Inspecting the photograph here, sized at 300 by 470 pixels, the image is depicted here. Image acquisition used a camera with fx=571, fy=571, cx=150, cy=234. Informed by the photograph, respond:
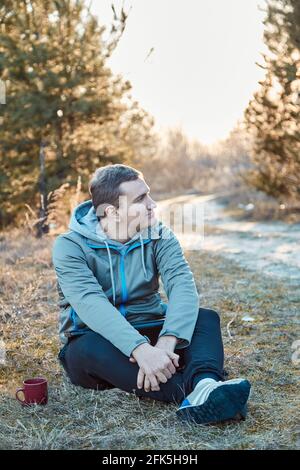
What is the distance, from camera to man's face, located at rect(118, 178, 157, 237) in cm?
266

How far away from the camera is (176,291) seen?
2.66 meters

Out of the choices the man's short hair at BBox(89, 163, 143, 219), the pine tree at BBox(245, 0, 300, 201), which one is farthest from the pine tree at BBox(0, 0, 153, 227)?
the man's short hair at BBox(89, 163, 143, 219)

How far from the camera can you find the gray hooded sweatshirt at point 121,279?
2.54m

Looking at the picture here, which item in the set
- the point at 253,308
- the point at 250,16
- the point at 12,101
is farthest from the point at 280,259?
the point at 12,101

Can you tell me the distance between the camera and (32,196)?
831 cm

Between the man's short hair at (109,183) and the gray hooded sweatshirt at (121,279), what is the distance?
0.38 feet

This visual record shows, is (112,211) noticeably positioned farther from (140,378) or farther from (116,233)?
(140,378)

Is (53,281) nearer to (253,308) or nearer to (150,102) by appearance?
(253,308)

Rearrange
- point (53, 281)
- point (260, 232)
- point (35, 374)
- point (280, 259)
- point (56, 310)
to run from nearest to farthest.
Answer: point (35, 374) → point (56, 310) → point (53, 281) → point (280, 259) → point (260, 232)

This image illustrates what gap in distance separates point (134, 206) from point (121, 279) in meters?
0.35

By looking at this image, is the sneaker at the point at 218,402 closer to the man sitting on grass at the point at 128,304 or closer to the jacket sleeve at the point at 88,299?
the man sitting on grass at the point at 128,304

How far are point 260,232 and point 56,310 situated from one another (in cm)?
629

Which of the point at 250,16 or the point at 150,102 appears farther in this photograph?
the point at 150,102

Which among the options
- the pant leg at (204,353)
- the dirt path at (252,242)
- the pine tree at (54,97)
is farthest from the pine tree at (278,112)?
the pant leg at (204,353)
